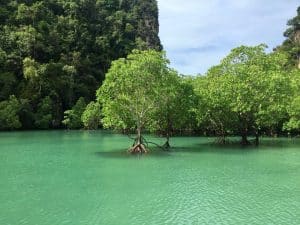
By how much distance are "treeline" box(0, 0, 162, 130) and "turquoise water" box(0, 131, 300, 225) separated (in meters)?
48.1

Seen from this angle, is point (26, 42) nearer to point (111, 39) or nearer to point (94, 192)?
point (111, 39)

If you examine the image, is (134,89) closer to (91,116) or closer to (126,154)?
(126,154)

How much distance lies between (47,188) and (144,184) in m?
5.52

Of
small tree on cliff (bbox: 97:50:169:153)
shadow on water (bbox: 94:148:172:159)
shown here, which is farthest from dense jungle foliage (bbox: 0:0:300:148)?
shadow on water (bbox: 94:148:172:159)

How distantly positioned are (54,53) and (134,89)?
2507 inches

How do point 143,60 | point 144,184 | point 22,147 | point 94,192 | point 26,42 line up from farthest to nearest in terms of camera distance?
point 26,42, point 22,147, point 143,60, point 144,184, point 94,192

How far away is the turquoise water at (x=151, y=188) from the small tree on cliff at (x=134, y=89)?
3.88 m

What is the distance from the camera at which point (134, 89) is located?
41656 millimetres

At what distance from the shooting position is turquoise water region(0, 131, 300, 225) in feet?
63.1

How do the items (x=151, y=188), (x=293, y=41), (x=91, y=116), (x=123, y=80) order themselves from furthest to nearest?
(x=293, y=41) < (x=91, y=116) < (x=123, y=80) < (x=151, y=188)

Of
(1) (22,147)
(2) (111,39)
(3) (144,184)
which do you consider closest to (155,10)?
(2) (111,39)

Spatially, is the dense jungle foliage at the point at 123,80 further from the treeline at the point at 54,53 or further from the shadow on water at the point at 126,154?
the shadow on water at the point at 126,154

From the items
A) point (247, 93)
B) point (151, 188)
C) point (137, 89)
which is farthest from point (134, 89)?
point (151, 188)

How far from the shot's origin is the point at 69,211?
19812 mm
